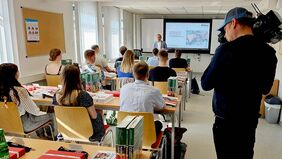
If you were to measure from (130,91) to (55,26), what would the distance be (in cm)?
304

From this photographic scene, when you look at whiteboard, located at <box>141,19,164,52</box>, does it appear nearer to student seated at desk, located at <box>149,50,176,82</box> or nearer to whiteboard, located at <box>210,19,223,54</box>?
whiteboard, located at <box>210,19,223,54</box>

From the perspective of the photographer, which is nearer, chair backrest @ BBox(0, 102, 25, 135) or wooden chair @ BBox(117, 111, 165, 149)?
wooden chair @ BBox(117, 111, 165, 149)

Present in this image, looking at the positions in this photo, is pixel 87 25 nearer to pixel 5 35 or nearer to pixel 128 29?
pixel 5 35

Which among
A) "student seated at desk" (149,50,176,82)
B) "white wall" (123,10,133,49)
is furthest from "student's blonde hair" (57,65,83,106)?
"white wall" (123,10,133,49)

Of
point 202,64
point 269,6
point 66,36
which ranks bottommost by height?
point 202,64

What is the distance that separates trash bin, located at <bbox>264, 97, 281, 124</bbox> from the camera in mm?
3879

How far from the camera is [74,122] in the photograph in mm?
2111

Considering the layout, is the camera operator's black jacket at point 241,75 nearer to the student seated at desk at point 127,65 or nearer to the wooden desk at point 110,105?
the wooden desk at point 110,105

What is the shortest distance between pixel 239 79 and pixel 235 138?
1.39 feet

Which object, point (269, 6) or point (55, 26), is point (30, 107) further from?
point (269, 6)

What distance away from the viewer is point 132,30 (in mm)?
9219

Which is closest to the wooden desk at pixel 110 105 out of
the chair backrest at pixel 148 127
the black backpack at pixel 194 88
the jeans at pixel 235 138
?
the chair backrest at pixel 148 127

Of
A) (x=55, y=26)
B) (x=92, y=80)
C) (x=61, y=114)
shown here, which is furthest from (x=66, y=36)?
(x=61, y=114)

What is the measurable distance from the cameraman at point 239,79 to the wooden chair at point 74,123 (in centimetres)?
111
